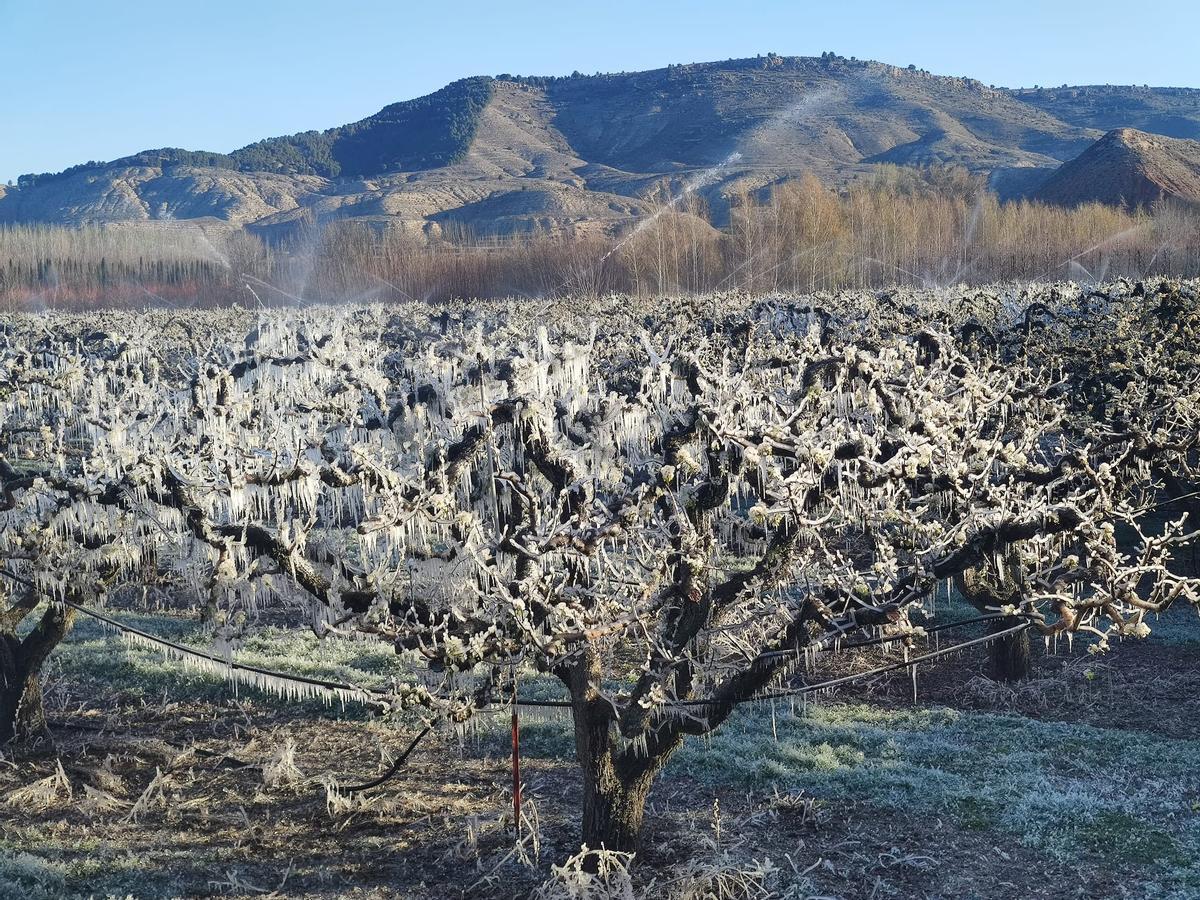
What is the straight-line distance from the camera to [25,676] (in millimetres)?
11102

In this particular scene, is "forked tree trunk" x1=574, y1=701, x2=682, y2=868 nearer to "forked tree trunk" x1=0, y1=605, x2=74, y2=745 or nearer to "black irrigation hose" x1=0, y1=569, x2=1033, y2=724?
"black irrigation hose" x1=0, y1=569, x2=1033, y2=724

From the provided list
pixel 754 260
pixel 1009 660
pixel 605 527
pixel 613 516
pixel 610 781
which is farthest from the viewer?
pixel 754 260

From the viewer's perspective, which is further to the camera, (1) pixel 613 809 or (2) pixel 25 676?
(2) pixel 25 676

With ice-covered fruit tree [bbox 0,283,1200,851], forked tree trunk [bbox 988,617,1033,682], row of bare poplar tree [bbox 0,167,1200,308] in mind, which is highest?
row of bare poplar tree [bbox 0,167,1200,308]

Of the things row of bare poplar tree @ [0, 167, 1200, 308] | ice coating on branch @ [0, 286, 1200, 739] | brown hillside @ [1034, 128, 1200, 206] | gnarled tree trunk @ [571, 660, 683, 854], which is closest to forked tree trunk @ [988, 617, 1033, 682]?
ice coating on branch @ [0, 286, 1200, 739]

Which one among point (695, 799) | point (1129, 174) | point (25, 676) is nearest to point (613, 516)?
point (695, 799)

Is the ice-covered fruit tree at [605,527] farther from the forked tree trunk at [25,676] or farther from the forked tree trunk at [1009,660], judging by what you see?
the forked tree trunk at [1009,660]

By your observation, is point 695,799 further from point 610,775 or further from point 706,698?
point 706,698

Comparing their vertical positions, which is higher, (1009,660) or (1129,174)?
(1129,174)

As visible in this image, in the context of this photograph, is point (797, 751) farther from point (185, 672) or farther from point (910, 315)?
point (910, 315)

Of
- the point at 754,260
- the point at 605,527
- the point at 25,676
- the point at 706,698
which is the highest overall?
the point at 754,260

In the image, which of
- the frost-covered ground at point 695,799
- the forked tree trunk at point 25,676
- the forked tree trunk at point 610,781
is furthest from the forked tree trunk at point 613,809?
the forked tree trunk at point 25,676

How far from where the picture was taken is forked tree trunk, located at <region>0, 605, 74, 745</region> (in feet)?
35.7

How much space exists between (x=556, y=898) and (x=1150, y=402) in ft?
36.3
